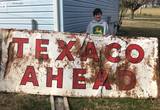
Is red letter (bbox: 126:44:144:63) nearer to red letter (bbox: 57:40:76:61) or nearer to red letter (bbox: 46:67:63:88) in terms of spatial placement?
red letter (bbox: 57:40:76:61)

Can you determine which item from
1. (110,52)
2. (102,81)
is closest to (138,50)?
(110,52)

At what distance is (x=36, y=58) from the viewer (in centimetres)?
891

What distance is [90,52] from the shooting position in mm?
8891

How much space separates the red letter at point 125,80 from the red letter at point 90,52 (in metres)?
0.54

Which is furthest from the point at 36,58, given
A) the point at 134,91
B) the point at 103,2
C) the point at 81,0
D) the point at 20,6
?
the point at 103,2

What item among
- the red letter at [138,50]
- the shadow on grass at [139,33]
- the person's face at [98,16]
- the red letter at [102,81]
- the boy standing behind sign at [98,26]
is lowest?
the shadow on grass at [139,33]

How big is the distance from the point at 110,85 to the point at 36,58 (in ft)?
4.88

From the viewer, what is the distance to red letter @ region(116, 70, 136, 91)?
8.82m

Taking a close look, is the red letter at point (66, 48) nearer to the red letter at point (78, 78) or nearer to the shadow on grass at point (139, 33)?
the red letter at point (78, 78)

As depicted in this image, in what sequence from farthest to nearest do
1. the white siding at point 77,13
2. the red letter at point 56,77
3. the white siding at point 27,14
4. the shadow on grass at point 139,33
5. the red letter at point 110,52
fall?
the shadow on grass at point 139,33
the white siding at point 77,13
the white siding at point 27,14
the red letter at point 110,52
the red letter at point 56,77

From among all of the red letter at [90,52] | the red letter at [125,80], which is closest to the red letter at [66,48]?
the red letter at [90,52]

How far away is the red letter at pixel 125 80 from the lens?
347 inches

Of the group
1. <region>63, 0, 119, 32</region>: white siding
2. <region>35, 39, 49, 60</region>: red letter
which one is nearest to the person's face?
<region>35, 39, 49, 60</region>: red letter

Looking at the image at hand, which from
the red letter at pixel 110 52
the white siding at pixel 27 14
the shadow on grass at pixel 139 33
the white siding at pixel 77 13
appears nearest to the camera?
the red letter at pixel 110 52
